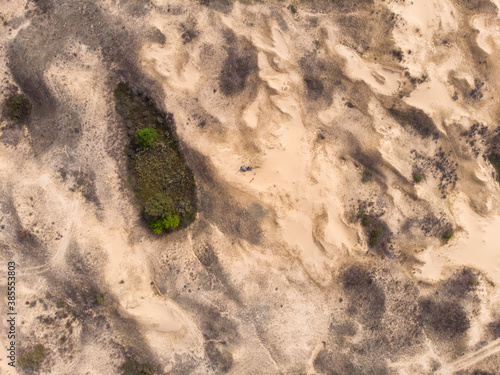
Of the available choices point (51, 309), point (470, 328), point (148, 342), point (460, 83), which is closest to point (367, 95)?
point (460, 83)

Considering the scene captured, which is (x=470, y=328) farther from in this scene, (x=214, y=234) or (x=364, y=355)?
(x=214, y=234)

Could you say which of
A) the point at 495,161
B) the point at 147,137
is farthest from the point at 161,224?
the point at 495,161

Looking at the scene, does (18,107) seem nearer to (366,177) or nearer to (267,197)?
(267,197)

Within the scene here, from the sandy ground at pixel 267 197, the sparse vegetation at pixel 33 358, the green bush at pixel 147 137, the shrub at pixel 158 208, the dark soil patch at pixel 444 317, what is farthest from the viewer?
the dark soil patch at pixel 444 317

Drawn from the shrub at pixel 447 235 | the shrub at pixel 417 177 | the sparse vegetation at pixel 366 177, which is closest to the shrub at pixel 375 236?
the sparse vegetation at pixel 366 177

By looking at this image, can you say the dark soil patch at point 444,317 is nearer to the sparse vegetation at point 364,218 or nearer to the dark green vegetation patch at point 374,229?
the dark green vegetation patch at point 374,229

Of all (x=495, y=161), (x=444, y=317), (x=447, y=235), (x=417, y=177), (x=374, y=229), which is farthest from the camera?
(x=495, y=161)
